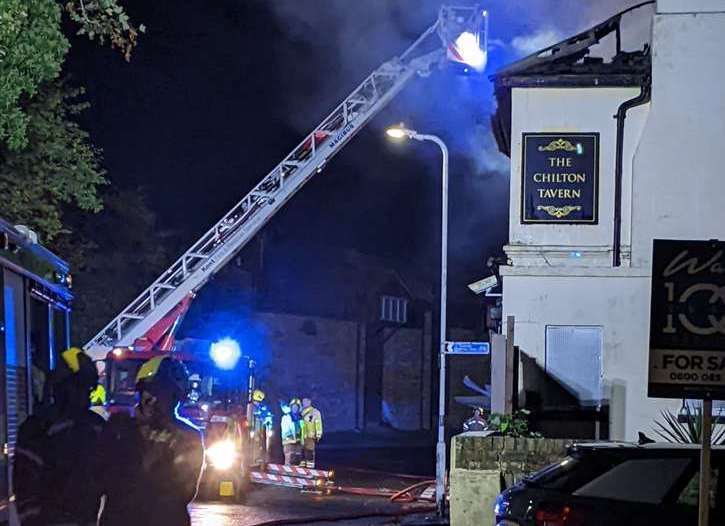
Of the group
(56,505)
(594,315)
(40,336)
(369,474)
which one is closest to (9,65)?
(40,336)

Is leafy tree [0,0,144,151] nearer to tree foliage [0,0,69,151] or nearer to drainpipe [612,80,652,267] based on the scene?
tree foliage [0,0,69,151]

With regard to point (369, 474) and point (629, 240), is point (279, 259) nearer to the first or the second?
point (369, 474)

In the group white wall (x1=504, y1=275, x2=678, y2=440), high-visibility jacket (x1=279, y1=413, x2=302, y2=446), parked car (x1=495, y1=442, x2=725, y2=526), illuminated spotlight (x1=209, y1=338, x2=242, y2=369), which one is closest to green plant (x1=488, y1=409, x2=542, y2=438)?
white wall (x1=504, y1=275, x2=678, y2=440)

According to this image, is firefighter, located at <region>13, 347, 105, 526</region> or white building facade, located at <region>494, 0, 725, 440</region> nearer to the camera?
firefighter, located at <region>13, 347, 105, 526</region>

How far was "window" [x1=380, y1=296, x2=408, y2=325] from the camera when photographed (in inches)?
1818

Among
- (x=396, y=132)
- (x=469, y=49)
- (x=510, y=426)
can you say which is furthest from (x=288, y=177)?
(x=510, y=426)

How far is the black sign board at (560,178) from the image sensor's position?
54.5 feet

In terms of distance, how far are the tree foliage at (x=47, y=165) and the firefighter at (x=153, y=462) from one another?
12.1 meters

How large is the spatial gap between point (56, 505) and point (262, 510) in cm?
928

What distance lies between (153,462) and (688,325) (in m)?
3.01

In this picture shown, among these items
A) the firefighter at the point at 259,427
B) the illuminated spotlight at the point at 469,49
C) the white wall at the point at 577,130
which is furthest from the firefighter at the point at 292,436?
the illuminated spotlight at the point at 469,49

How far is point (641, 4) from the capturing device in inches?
680

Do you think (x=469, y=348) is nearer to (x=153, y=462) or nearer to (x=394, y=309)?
(x=153, y=462)

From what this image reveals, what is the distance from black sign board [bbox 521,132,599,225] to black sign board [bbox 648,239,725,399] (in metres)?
10.4
